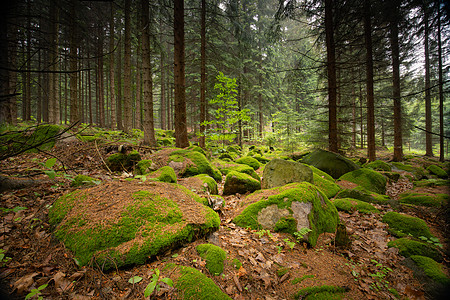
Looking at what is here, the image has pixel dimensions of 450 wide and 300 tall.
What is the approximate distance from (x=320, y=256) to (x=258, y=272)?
1.18 meters

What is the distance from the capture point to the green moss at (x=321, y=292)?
6.68 feet

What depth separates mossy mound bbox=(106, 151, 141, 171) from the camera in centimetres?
486

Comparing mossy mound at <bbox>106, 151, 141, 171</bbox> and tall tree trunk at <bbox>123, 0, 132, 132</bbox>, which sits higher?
tall tree trunk at <bbox>123, 0, 132, 132</bbox>

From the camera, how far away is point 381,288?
2.32 meters

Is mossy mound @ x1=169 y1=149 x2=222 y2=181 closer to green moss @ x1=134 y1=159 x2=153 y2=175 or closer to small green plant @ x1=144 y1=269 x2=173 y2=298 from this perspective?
green moss @ x1=134 y1=159 x2=153 y2=175

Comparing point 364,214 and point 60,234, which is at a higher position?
point 60,234

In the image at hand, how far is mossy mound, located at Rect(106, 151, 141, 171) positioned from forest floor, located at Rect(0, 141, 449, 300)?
1320 millimetres

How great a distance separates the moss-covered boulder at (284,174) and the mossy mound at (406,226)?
1.89 m

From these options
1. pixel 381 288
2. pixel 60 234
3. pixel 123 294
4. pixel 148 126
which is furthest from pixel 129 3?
pixel 381 288

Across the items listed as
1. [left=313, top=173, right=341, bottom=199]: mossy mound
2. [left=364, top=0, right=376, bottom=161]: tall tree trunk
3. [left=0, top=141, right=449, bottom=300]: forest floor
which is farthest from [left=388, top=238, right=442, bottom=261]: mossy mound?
[left=364, top=0, right=376, bottom=161]: tall tree trunk

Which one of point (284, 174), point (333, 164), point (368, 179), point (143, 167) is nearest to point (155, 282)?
point (143, 167)

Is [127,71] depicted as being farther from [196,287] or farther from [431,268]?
[431,268]

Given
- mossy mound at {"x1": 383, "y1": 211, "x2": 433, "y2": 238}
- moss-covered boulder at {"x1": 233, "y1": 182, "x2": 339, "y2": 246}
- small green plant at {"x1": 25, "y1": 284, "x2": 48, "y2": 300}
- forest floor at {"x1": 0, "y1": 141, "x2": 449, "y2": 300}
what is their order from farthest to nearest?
mossy mound at {"x1": 383, "y1": 211, "x2": 433, "y2": 238} < moss-covered boulder at {"x1": 233, "y1": 182, "x2": 339, "y2": 246} < forest floor at {"x1": 0, "y1": 141, "x2": 449, "y2": 300} < small green plant at {"x1": 25, "y1": 284, "x2": 48, "y2": 300}

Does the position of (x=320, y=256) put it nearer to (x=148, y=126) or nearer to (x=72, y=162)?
(x=72, y=162)
